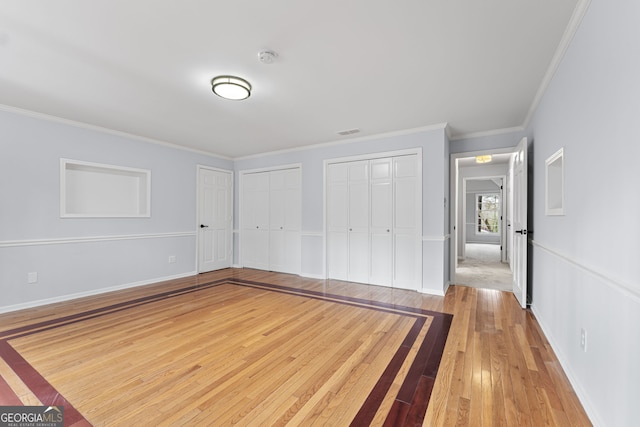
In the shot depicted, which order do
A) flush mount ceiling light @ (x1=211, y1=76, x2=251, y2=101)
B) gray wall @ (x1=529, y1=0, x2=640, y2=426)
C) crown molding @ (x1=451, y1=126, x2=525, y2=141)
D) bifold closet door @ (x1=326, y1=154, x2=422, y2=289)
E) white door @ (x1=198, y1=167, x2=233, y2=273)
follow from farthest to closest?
white door @ (x1=198, y1=167, x2=233, y2=273) < bifold closet door @ (x1=326, y1=154, x2=422, y2=289) < crown molding @ (x1=451, y1=126, x2=525, y2=141) < flush mount ceiling light @ (x1=211, y1=76, x2=251, y2=101) < gray wall @ (x1=529, y1=0, x2=640, y2=426)

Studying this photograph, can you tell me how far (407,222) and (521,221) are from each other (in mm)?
1478

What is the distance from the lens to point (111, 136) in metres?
4.46

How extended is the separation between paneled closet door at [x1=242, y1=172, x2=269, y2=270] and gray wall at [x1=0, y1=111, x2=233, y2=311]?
1287mm

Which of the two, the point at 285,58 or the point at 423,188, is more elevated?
the point at 285,58

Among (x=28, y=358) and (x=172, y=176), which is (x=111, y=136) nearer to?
(x=172, y=176)

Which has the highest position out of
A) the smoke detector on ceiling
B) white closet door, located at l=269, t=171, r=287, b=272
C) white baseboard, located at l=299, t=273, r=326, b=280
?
the smoke detector on ceiling

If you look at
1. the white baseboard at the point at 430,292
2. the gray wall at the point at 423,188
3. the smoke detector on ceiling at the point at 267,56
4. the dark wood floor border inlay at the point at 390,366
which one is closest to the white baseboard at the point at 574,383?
the dark wood floor border inlay at the point at 390,366

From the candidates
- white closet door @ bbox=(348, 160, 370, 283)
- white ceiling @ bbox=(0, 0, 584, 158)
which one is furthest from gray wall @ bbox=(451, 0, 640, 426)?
white closet door @ bbox=(348, 160, 370, 283)

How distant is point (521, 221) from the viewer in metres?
3.82

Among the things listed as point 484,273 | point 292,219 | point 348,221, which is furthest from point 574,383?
point 292,219

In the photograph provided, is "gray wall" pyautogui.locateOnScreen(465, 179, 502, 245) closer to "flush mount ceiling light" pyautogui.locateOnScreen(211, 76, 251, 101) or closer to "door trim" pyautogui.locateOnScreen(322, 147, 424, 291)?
"door trim" pyautogui.locateOnScreen(322, 147, 424, 291)

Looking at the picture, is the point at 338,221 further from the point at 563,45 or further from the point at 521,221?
the point at 563,45

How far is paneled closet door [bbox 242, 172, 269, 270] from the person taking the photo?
6.16 meters

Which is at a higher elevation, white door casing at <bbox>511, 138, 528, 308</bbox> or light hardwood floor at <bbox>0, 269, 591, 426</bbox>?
white door casing at <bbox>511, 138, 528, 308</bbox>
